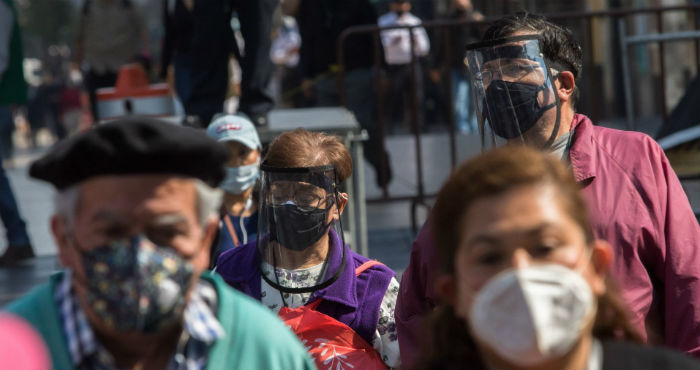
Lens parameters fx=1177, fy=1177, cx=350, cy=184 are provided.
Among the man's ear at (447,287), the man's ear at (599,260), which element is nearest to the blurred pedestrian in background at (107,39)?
the man's ear at (447,287)

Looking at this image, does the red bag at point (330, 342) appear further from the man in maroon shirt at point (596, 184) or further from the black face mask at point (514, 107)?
the black face mask at point (514, 107)

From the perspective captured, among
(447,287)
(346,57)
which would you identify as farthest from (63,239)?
(346,57)

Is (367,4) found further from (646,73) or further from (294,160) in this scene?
(646,73)

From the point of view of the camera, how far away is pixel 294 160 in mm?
4148

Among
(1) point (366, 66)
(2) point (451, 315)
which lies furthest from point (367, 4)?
(2) point (451, 315)

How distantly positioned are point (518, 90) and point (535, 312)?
1725 millimetres

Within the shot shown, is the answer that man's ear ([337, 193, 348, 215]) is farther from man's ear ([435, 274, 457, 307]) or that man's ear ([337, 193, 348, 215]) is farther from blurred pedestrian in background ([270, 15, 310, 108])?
blurred pedestrian in background ([270, 15, 310, 108])

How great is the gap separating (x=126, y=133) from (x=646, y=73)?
15.9 meters

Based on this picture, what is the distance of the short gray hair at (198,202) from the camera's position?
89.1 inches

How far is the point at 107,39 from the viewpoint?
12141mm

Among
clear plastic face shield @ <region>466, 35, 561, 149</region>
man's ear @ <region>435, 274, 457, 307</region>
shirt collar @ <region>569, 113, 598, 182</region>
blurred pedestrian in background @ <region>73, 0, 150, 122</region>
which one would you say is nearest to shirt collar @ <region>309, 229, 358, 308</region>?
clear plastic face shield @ <region>466, 35, 561, 149</region>

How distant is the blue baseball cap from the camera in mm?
5508

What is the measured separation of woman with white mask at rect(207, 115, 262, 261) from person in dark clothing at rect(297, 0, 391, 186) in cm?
342

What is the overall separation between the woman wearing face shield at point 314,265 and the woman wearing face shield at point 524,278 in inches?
54.9
